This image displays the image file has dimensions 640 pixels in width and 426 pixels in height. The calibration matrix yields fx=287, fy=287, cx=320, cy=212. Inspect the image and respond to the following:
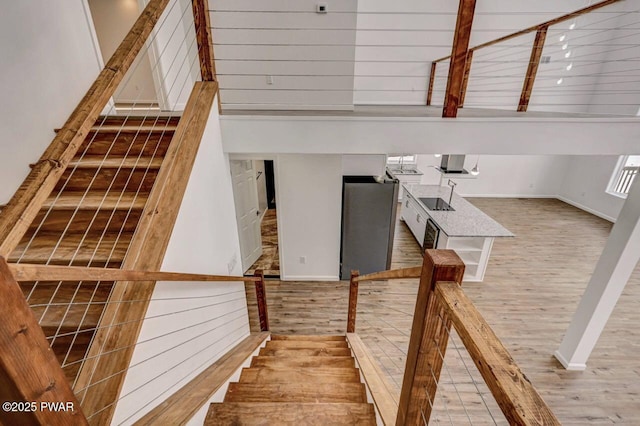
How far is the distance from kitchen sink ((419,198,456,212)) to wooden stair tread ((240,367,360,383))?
384cm

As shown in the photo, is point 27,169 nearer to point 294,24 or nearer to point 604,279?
point 294,24

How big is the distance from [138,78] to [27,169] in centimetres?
350

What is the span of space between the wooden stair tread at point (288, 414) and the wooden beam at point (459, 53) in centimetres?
210

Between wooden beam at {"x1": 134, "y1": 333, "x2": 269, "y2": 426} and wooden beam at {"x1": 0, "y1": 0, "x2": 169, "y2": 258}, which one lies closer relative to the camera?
wooden beam at {"x1": 0, "y1": 0, "x2": 169, "y2": 258}

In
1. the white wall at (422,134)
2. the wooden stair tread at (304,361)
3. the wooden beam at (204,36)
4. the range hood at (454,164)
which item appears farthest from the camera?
the range hood at (454,164)

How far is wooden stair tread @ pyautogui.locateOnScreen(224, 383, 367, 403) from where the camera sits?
1782 millimetres

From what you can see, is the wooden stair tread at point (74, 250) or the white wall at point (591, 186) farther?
the white wall at point (591, 186)

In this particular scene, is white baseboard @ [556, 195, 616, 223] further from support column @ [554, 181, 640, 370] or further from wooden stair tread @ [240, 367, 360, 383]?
wooden stair tread @ [240, 367, 360, 383]

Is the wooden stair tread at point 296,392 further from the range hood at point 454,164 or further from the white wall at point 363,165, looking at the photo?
the range hood at point 454,164

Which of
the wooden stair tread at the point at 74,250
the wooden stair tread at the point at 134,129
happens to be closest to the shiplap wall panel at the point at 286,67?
the wooden stair tread at the point at 134,129

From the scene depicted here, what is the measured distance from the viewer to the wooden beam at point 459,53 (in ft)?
6.05

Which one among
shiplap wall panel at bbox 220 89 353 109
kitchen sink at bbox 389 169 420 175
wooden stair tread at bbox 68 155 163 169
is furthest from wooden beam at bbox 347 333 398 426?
kitchen sink at bbox 389 169 420 175

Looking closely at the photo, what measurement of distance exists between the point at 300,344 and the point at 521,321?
3.06 meters

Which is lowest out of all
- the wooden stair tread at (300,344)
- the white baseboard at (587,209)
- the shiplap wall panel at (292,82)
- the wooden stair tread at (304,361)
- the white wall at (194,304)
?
the white baseboard at (587,209)
